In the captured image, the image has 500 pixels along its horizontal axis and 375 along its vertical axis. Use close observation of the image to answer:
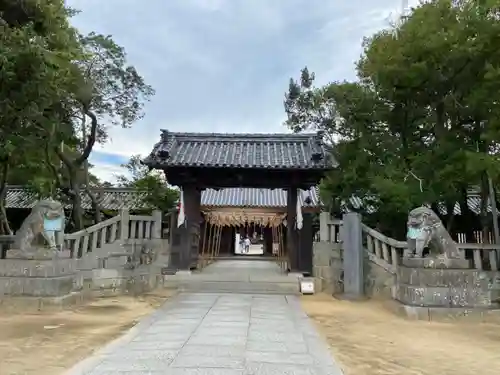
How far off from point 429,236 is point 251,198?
44.0 feet

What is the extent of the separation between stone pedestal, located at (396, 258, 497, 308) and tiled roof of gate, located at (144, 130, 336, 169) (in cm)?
449

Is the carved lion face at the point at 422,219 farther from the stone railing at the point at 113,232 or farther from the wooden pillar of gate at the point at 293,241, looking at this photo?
the stone railing at the point at 113,232

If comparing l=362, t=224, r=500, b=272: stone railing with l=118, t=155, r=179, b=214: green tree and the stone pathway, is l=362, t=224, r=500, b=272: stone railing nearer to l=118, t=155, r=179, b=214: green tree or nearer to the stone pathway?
the stone pathway

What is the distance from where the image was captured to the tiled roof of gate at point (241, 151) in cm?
1152

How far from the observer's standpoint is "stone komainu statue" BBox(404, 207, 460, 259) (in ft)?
25.2

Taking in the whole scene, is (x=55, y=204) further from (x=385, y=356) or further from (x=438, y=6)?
(x=438, y=6)

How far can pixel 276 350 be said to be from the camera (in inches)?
191

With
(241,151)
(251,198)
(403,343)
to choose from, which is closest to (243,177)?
(241,151)

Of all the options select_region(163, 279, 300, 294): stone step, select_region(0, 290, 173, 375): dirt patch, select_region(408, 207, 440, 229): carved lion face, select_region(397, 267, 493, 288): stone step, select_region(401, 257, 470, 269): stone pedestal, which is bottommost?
select_region(0, 290, 173, 375): dirt patch

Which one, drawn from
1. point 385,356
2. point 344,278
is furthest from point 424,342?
point 344,278

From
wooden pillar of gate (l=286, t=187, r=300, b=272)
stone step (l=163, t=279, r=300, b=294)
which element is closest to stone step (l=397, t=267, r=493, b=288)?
stone step (l=163, t=279, r=300, b=294)

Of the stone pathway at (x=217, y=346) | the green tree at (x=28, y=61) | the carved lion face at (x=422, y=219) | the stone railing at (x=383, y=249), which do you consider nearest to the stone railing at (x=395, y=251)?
the stone railing at (x=383, y=249)

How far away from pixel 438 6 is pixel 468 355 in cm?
770

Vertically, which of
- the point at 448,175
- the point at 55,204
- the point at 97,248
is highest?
the point at 448,175
